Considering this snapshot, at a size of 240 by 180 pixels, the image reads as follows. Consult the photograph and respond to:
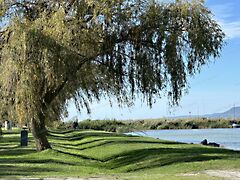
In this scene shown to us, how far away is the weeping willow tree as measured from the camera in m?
22.0

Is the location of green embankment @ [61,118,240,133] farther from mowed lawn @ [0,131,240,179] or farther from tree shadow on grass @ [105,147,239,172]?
tree shadow on grass @ [105,147,239,172]

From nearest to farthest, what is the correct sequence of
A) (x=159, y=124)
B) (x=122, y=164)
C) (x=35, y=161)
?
(x=122, y=164) → (x=35, y=161) → (x=159, y=124)

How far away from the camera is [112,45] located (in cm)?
2248

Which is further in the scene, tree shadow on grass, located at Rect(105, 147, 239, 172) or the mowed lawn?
tree shadow on grass, located at Rect(105, 147, 239, 172)

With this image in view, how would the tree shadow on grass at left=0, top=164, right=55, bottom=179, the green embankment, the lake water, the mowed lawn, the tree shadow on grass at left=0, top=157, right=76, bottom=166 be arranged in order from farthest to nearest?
the green embankment < the lake water < the tree shadow on grass at left=0, top=157, right=76, bottom=166 < the tree shadow on grass at left=0, top=164, right=55, bottom=179 < the mowed lawn

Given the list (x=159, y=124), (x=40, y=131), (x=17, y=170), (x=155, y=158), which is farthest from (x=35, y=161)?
(x=159, y=124)

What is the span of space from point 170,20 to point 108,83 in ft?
14.9

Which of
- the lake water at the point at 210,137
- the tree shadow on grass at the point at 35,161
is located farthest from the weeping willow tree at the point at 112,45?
the lake water at the point at 210,137

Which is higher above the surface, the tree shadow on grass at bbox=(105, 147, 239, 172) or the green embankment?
the green embankment

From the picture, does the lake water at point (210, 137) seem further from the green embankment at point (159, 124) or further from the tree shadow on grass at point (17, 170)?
the green embankment at point (159, 124)

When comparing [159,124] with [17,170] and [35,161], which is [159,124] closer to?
[35,161]

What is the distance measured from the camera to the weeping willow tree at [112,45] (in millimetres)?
21969

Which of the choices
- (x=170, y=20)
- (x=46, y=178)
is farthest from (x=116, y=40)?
(x=46, y=178)

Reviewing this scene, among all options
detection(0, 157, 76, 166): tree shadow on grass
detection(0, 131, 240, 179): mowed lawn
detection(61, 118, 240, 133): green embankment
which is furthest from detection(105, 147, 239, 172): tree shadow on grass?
detection(61, 118, 240, 133): green embankment
